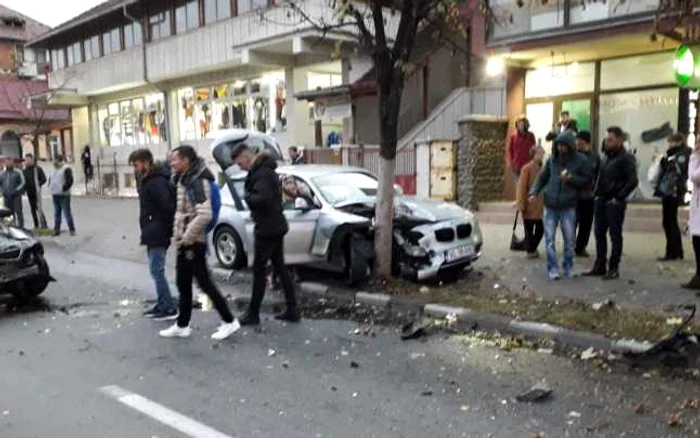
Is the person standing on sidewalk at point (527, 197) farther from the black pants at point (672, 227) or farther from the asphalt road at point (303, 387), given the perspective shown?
the asphalt road at point (303, 387)

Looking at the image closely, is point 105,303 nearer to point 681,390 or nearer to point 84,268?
point 84,268

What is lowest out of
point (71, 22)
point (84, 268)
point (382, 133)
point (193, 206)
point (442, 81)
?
point (84, 268)

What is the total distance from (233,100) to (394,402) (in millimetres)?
19672

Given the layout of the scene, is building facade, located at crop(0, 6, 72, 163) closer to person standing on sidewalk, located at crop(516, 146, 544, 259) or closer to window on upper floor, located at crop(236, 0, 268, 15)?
window on upper floor, located at crop(236, 0, 268, 15)

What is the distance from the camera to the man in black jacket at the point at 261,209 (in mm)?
6609

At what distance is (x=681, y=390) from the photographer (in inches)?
185

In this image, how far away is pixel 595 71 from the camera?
1412 cm

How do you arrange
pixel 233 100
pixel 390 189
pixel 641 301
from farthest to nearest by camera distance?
pixel 233 100 → pixel 390 189 → pixel 641 301

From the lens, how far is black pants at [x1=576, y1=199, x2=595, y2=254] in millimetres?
9023

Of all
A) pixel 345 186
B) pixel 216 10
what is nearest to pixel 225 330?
pixel 345 186

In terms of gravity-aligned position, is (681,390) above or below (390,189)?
below

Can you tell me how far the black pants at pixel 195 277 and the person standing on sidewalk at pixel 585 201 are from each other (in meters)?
4.75

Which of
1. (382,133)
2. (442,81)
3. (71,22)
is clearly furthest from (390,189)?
A: (71,22)

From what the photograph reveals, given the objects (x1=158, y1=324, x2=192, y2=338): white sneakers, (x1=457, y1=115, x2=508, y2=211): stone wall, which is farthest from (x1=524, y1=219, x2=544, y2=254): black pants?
(x1=158, y1=324, x2=192, y2=338): white sneakers
